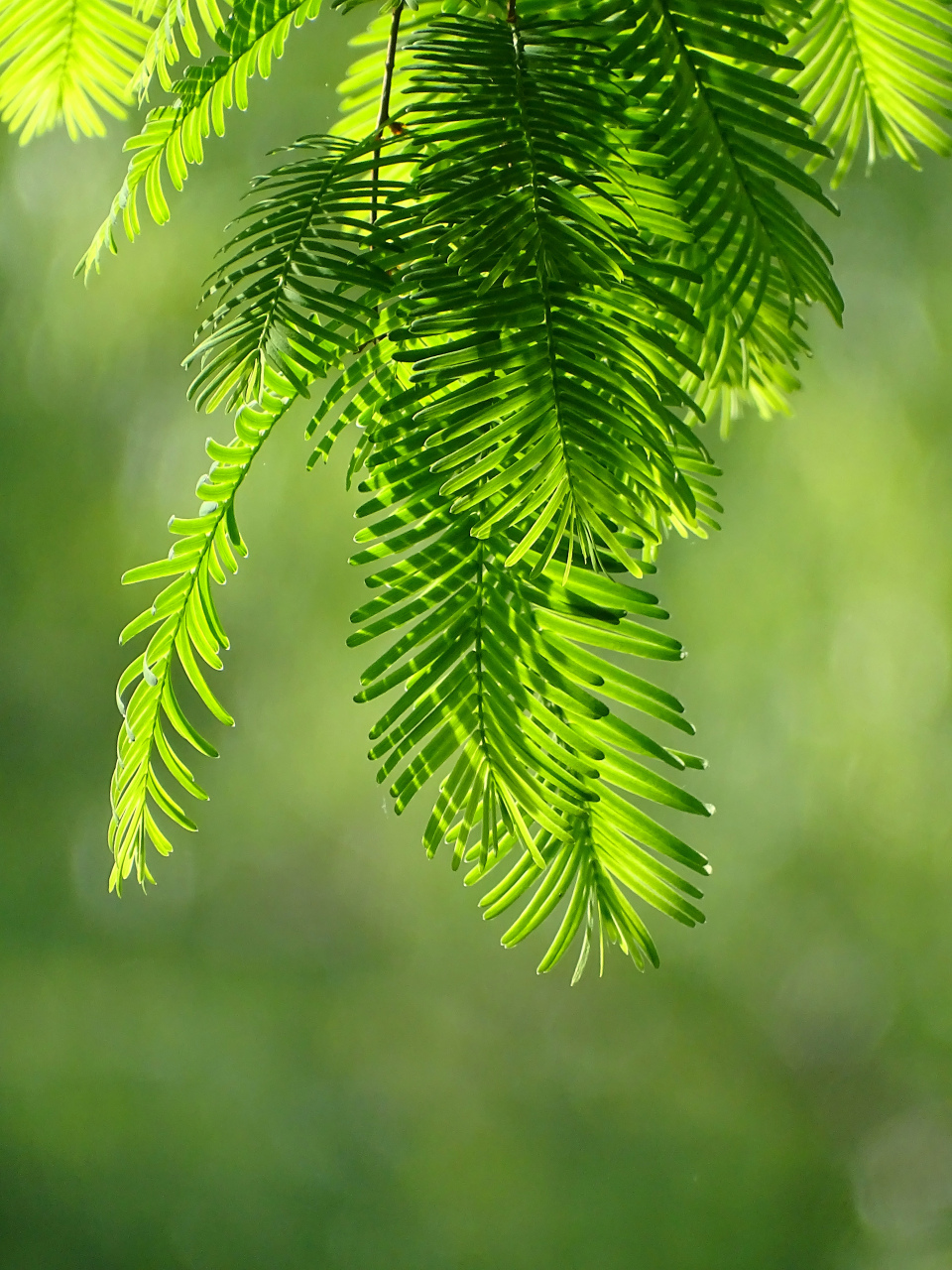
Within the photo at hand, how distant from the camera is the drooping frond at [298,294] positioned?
311 millimetres

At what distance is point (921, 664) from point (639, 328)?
1.67 meters

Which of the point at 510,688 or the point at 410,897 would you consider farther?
the point at 410,897

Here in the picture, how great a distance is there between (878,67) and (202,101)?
325 millimetres

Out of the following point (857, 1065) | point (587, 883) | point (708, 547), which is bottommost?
point (857, 1065)

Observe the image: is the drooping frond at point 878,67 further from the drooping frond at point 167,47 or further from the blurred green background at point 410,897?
the blurred green background at point 410,897

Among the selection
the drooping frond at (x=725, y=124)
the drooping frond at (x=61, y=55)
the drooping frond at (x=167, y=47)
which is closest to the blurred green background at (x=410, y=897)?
the drooping frond at (x=61, y=55)

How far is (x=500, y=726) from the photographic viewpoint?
12.4 inches

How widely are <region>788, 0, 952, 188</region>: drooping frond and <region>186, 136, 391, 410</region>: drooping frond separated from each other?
0.25 metres

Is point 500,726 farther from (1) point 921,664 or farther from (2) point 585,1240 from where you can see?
(2) point 585,1240

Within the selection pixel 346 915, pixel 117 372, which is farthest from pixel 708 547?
pixel 117 372

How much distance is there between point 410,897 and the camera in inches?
74.6

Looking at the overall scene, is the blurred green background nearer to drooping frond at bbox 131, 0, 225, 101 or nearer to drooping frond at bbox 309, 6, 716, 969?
drooping frond at bbox 131, 0, 225, 101

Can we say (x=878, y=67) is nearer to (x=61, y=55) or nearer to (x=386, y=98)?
(x=386, y=98)

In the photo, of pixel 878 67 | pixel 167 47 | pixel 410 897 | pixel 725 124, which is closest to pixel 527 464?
pixel 725 124
